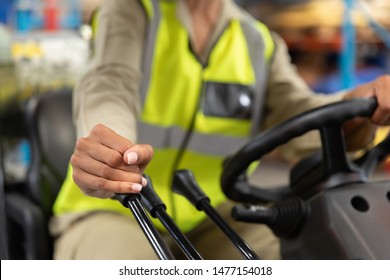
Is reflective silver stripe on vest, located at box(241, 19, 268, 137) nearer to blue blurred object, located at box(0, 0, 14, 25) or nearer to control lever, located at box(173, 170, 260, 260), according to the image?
control lever, located at box(173, 170, 260, 260)

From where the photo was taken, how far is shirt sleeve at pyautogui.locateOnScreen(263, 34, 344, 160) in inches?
48.1

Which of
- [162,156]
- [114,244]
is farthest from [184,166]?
[114,244]

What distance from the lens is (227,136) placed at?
1.21 meters

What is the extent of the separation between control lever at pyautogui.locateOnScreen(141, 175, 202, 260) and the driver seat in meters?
0.22

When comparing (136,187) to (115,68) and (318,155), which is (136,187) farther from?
(318,155)

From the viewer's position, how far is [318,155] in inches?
45.7

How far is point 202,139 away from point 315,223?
27 cm

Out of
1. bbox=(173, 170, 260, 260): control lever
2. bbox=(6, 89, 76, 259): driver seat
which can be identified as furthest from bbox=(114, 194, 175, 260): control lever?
bbox=(6, 89, 76, 259): driver seat

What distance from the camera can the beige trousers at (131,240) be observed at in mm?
1021

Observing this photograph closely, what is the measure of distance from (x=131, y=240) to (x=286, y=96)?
43 cm

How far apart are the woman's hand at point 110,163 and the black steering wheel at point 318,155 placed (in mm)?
209

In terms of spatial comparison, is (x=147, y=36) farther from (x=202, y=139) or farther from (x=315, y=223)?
(x=315, y=223)

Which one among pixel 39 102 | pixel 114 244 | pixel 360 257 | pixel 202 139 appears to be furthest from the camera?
pixel 39 102

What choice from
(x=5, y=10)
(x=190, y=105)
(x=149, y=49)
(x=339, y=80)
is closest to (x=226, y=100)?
(x=190, y=105)
